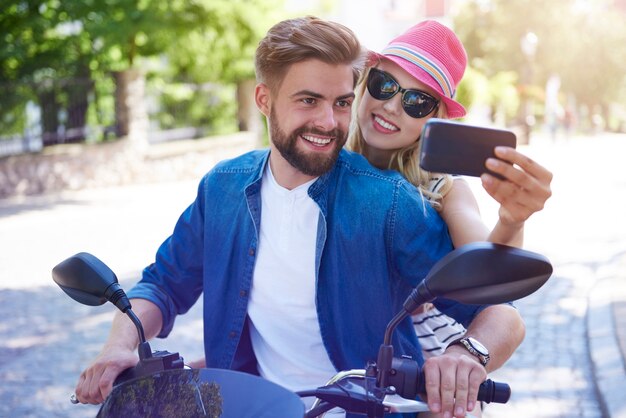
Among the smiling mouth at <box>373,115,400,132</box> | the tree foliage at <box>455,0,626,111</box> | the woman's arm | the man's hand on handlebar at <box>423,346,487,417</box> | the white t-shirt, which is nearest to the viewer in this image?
the woman's arm

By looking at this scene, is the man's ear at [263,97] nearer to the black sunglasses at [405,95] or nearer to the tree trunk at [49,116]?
the black sunglasses at [405,95]

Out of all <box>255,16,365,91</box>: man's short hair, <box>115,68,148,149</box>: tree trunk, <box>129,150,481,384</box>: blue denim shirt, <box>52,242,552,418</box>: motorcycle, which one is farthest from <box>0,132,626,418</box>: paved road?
<box>52,242,552,418</box>: motorcycle

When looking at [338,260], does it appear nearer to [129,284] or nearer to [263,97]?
[263,97]

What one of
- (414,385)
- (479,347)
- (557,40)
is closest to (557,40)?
(557,40)

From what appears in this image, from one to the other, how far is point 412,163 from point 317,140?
26.0 inches

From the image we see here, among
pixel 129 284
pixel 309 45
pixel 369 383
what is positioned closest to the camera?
pixel 369 383

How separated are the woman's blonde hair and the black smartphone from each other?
2.76 ft

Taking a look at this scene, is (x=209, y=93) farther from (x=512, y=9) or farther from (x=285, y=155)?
(x=512, y=9)

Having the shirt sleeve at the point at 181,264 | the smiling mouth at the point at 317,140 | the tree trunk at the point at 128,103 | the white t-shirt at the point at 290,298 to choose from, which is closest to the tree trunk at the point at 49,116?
the tree trunk at the point at 128,103

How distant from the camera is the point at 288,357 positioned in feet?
7.73

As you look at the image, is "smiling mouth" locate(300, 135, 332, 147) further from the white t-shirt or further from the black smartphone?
the black smartphone

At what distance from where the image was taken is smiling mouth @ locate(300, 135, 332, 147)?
222cm

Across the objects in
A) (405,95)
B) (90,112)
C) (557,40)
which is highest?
(405,95)

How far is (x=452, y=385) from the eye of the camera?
1739 millimetres
